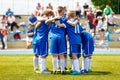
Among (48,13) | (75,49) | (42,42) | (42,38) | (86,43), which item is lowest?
(75,49)

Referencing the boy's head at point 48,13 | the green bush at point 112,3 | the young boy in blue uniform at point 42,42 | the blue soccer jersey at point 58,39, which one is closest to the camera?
the boy's head at point 48,13

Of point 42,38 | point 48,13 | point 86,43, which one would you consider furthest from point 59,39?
point 86,43

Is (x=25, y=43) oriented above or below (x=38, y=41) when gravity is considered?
below

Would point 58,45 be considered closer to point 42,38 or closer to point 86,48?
point 42,38

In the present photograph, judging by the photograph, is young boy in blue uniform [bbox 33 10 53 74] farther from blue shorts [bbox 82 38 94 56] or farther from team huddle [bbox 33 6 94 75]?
blue shorts [bbox 82 38 94 56]

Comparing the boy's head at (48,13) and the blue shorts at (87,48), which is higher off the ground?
the boy's head at (48,13)

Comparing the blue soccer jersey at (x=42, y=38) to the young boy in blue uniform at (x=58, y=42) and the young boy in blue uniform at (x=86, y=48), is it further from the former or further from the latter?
the young boy in blue uniform at (x=86, y=48)

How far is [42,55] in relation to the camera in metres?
15.2

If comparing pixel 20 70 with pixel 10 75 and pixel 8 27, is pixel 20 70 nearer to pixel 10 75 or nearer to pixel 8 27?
pixel 10 75

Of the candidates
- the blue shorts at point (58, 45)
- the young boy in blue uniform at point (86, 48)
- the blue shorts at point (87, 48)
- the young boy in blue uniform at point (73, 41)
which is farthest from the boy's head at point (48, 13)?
the blue shorts at point (87, 48)

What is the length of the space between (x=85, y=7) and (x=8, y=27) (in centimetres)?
631

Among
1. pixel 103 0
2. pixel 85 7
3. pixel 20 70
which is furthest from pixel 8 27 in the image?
pixel 20 70

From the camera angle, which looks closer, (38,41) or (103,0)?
(38,41)

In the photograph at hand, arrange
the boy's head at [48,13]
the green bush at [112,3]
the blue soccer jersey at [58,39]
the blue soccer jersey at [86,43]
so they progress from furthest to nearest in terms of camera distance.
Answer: the green bush at [112,3]
the blue soccer jersey at [86,43]
the blue soccer jersey at [58,39]
the boy's head at [48,13]
